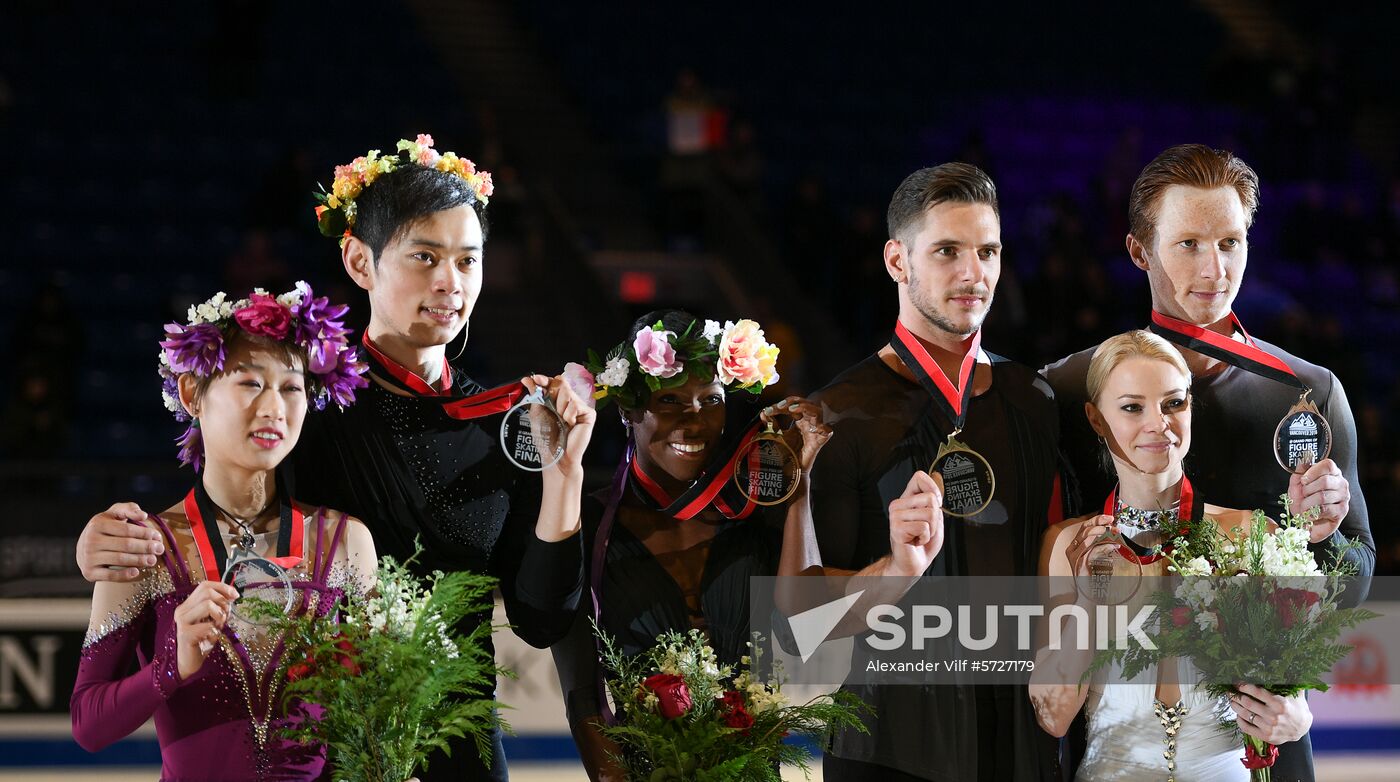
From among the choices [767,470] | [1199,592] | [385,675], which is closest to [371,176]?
[767,470]

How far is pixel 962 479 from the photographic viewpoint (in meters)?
3.63

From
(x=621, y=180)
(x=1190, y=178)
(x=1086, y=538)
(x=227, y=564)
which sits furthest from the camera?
(x=621, y=180)

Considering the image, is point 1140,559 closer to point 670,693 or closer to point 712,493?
point 712,493

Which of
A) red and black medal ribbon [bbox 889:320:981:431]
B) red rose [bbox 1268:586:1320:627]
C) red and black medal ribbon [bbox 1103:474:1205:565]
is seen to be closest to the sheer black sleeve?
red and black medal ribbon [bbox 889:320:981:431]

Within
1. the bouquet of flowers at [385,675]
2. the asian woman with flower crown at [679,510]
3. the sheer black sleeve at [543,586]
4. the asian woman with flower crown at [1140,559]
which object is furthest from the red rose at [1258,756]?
the bouquet of flowers at [385,675]

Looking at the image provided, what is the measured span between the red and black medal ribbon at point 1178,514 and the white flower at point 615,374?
1.14 metres

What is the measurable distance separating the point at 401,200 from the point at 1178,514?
1.89 m

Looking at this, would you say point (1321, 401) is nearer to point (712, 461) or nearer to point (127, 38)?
point (712, 461)

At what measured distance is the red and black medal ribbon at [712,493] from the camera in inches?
139

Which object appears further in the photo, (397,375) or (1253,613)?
(397,375)

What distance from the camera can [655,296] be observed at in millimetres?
11484

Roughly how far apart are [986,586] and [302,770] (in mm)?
1556

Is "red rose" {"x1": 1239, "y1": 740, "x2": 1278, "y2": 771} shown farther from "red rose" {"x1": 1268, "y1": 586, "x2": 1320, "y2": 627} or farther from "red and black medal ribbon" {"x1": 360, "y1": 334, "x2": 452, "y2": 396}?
"red and black medal ribbon" {"x1": 360, "y1": 334, "x2": 452, "y2": 396}

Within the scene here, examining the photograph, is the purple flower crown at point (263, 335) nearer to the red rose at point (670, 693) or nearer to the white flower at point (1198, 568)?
the red rose at point (670, 693)
